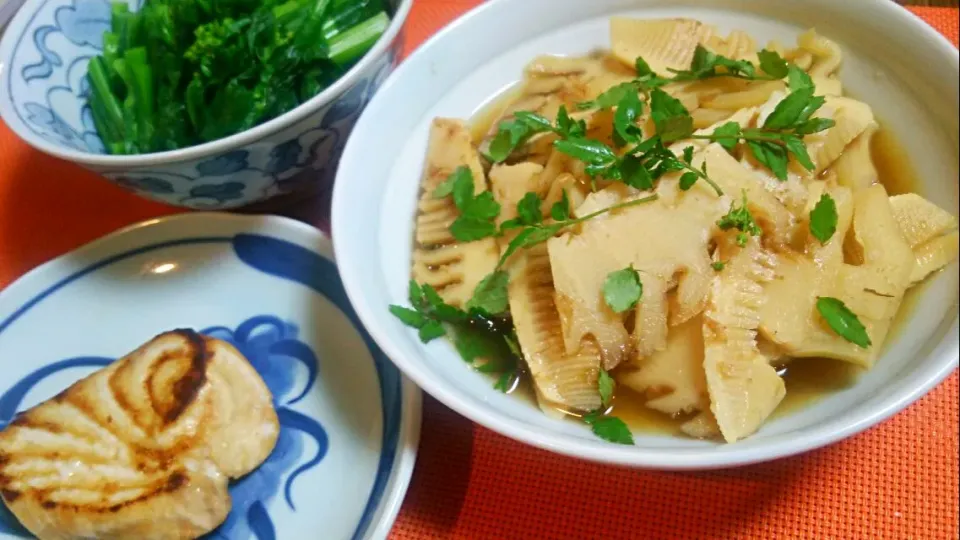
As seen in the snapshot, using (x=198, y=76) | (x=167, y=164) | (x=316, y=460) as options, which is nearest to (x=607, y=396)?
(x=316, y=460)

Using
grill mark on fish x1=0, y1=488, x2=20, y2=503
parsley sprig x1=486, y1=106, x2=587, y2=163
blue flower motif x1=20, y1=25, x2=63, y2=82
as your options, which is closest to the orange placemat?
parsley sprig x1=486, y1=106, x2=587, y2=163

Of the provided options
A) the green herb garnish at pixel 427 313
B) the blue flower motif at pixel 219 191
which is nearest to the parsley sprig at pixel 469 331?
the green herb garnish at pixel 427 313

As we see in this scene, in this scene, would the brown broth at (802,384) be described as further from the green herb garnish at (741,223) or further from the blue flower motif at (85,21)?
the blue flower motif at (85,21)

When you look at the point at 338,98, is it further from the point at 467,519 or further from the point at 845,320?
the point at 845,320

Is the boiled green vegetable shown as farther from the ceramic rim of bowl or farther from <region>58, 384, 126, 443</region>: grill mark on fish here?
<region>58, 384, 126, 443</region>: grill mark on fish

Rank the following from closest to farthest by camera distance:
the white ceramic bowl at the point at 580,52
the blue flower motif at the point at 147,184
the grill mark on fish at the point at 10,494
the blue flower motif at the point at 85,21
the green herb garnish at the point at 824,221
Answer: the white ceramic bowl at the point at 580,52 < the green herb garnish at the point at 824,221 < the grill mark on fish at the point at 10,494 < the blue flower motif at the point at 147,184 < the blue flower motif at the point at 85,21
